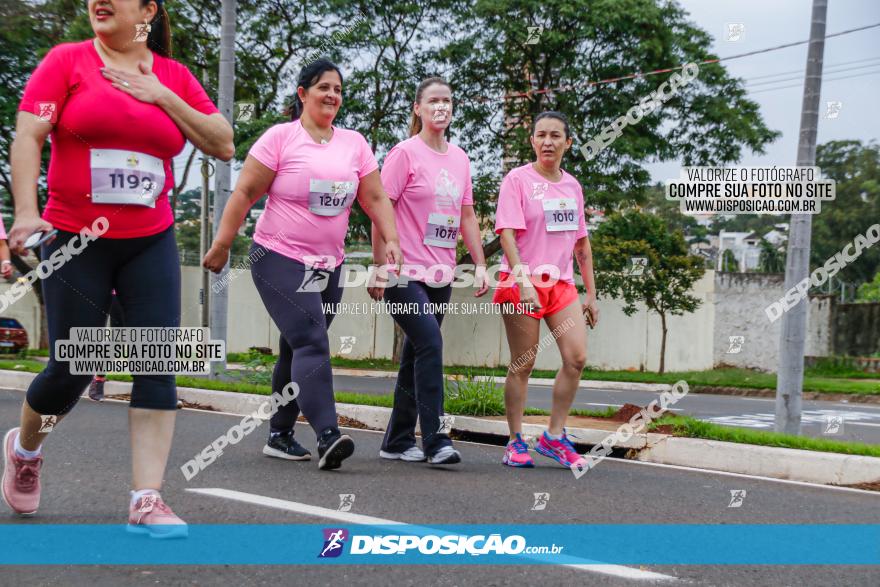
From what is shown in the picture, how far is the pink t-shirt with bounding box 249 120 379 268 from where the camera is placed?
5234 millimetres

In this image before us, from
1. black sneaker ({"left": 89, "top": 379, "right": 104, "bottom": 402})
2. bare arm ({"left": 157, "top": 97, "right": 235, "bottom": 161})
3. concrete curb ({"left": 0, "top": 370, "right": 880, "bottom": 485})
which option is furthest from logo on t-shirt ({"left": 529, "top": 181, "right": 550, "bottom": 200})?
black sneaker ({"left": 89, "top": 379, "right": 104, "bottom": 402})

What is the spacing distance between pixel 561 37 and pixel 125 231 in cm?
1861

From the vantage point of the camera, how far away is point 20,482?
392 centimetres

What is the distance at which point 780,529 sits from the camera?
4184 millimetres

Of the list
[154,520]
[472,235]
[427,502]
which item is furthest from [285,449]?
[154,520]

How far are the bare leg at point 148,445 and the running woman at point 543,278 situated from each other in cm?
261

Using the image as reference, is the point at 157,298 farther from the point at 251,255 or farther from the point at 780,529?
the point at 780,529

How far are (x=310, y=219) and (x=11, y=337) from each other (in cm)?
2391

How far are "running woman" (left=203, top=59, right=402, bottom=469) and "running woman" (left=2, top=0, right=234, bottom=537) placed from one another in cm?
141

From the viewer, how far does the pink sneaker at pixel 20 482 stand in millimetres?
3904

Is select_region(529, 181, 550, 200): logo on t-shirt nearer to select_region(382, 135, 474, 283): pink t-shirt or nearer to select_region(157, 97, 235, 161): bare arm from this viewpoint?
select_region(382, 135, 474, 283): pink t-shirt

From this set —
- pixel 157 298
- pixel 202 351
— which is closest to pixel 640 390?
pixel 202 351

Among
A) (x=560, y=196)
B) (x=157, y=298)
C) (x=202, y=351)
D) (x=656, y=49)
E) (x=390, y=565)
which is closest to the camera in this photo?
(x=390, y=565)

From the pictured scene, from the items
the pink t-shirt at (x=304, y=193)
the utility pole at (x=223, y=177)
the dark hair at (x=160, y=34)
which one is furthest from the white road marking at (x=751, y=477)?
the utility pole at (x=223, y=177)
